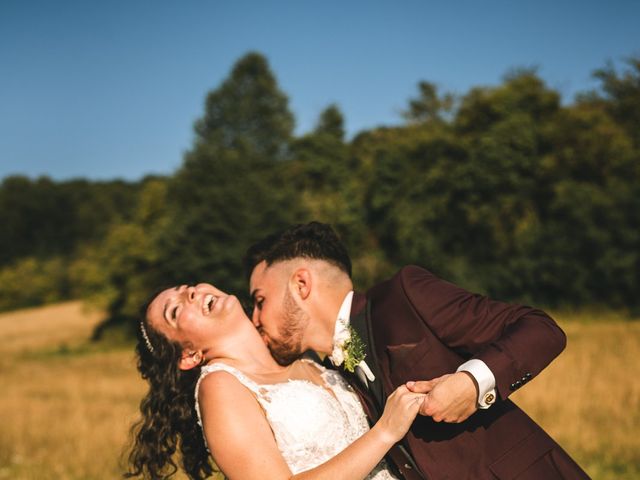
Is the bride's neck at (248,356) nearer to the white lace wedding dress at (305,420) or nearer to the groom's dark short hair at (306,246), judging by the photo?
the white lace wedding dress at (305,420)

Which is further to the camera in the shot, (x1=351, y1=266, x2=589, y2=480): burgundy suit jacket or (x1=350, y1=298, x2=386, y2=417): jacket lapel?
(x1=350, y1=298, x2=386, y2=417): jacket lapel

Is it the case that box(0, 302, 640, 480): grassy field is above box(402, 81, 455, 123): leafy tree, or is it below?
below

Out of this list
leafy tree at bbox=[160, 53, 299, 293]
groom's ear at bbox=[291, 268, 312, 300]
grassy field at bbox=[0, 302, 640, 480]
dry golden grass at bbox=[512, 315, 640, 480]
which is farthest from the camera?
leafy tree at bbox=[160, 53, 299, 293]

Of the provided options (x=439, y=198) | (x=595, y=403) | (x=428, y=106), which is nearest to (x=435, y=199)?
(x=439, y=198)

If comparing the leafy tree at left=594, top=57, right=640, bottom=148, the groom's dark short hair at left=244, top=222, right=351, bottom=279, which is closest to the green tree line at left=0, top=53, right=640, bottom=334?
the leafy tree at left=594, top=57, right=640, bottom=148

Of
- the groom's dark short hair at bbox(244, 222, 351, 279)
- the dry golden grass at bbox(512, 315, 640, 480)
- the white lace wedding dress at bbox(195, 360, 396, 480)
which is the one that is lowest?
the dry golden grass at bbox(512, 315, 640, 480)

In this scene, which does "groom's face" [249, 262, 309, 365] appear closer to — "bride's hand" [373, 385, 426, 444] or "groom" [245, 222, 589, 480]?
"groom" [245, 222, 589, 480]

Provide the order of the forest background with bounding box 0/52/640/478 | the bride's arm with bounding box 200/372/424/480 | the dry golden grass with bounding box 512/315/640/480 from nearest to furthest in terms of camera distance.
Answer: the bride's arm with bounding box 200/372/424/480 → the dry golden grass with bounding box 512/315/640/480 → the forest background with bounding box 0/52/640/478

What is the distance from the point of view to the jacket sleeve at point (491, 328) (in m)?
2.49

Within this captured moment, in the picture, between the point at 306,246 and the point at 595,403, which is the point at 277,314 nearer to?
the point at 306,246

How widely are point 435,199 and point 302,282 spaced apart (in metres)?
27.0

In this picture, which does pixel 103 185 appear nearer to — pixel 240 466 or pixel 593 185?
pixel 593 185

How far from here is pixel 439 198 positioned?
29.5 meters

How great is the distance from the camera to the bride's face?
335 cm
